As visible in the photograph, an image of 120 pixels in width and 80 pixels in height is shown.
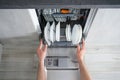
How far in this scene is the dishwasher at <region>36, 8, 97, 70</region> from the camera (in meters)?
1.25

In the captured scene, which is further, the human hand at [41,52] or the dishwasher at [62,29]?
the human hand at [41,52]

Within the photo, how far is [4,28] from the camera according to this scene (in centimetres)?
138

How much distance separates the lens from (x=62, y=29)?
145cm

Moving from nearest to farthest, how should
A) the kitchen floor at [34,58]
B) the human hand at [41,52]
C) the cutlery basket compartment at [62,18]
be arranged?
the cutlery basket compartment at [62,18], the human hand at [41,52], the kitchen floor at [34,58]

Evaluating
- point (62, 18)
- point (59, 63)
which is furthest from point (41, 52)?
point (62, 18)

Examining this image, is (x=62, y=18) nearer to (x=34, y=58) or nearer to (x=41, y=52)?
(x=41, y=52)

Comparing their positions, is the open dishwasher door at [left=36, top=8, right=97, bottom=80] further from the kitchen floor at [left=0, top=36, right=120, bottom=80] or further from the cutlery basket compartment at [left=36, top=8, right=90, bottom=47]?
the kitchen floor at [left=0, top=36, right=120, bottom=80]

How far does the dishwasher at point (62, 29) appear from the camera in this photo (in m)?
1.25

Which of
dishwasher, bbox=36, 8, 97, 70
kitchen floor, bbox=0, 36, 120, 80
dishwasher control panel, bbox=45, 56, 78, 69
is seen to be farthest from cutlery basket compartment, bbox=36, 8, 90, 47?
kitchen floor, bbox=0, 36, 120, 80

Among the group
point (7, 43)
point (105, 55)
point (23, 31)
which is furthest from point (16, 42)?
point (105, 55)

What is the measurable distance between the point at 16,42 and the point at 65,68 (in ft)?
1.58

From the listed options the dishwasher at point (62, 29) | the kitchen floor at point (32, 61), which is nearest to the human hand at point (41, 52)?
the dishwasher at point (62, 29)

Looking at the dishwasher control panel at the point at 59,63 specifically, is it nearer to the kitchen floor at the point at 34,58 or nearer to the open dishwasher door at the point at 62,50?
the open dishwasher door at the point at 62,50

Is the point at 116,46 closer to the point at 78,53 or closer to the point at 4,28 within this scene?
the point at 78,53
